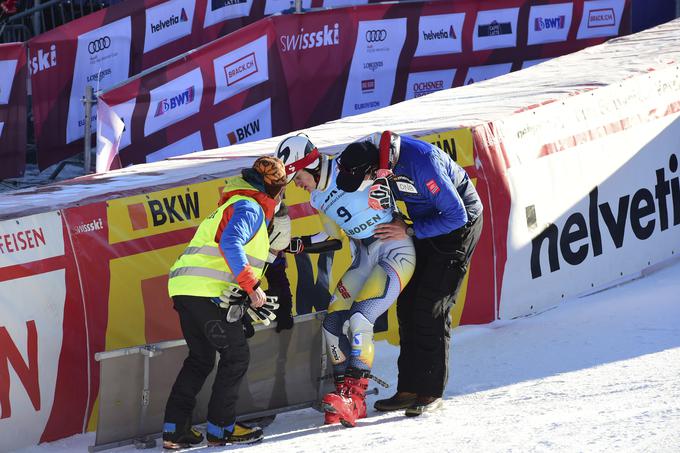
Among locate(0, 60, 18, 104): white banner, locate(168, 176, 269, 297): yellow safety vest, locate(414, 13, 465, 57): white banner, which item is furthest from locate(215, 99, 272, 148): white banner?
locate(168, 176, 269, 297): yellow safety vest

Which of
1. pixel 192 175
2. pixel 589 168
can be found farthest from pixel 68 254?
pixel 589 168

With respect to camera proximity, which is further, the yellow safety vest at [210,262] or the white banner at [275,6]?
the white banner at [275,6]

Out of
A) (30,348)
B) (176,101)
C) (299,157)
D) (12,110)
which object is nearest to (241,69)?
(176,101)

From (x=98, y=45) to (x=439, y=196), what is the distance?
612cm

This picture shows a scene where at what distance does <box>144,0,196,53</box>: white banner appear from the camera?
468 inches

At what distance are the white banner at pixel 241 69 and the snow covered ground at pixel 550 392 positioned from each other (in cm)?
436

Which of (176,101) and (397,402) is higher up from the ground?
(176,101)

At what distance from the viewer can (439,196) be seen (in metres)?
6.18

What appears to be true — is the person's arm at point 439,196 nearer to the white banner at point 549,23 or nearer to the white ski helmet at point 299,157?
the white ski helmet at point 299,157

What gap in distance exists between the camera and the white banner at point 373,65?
12492mm

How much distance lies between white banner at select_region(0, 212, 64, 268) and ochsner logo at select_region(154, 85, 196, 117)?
457 centimetres

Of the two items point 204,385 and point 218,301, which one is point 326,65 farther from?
point 218,301

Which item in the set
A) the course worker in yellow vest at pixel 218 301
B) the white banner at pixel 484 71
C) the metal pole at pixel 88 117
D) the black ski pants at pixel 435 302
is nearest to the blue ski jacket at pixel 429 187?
the black ski pants at pixel 435 302

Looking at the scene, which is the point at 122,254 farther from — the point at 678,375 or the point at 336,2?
the point at 336,2
